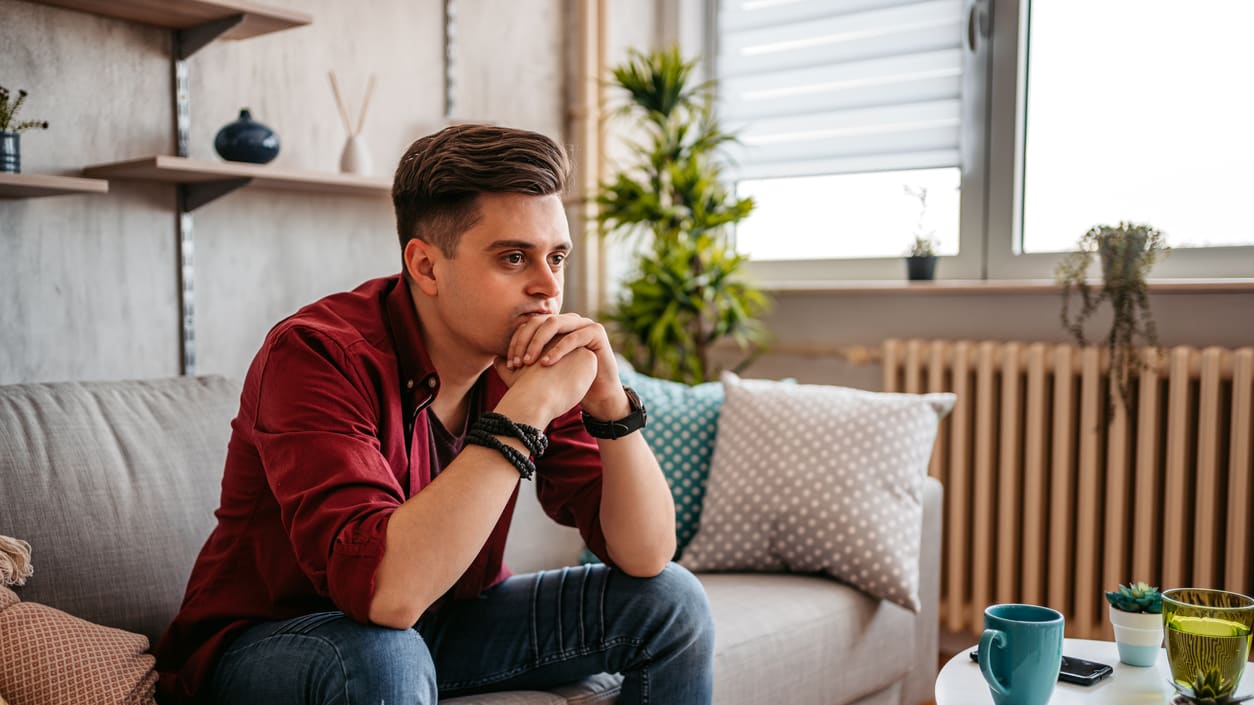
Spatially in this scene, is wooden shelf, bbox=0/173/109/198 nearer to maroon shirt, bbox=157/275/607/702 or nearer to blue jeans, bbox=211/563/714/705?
maroon shirt, bbox=157/275/607/702

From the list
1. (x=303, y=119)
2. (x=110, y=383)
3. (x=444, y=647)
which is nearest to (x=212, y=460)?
(x=110, y=383)

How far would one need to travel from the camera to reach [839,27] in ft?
9.87

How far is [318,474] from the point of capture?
1110mm

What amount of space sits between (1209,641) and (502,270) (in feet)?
2.99

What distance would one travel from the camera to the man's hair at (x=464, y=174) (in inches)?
49.7

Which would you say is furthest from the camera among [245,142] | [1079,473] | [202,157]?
[1079,473]

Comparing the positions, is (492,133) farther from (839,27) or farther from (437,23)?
(839,27)

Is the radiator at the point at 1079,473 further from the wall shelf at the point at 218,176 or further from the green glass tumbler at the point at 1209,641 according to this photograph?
the wall shelf at the point at 218,176

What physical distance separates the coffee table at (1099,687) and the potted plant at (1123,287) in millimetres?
1131

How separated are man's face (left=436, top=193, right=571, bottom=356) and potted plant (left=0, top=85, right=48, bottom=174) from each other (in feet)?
3.22

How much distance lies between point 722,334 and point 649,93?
2.28 feet

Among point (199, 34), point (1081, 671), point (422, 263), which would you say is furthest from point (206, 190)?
point (1081, 671)

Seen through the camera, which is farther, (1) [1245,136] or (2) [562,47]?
(2) [562,47]

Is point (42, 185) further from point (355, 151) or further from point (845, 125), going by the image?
point (845, 125)
